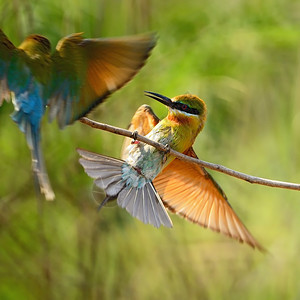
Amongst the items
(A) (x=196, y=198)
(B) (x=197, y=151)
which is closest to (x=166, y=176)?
(A) (x=196, y=198)

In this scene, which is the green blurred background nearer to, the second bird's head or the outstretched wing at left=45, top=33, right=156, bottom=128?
the second bird's head

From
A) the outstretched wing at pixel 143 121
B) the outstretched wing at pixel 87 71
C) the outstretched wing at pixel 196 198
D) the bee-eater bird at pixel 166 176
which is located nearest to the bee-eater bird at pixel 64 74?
the outstretched wing at pixel 87 71

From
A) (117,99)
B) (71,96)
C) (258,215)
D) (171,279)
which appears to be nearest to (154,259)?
(171,279)

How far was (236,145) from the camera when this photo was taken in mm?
2807

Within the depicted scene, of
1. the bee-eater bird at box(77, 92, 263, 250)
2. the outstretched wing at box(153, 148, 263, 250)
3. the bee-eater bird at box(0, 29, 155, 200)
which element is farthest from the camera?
the outstretched wing at box(153, 148, 263, 250)

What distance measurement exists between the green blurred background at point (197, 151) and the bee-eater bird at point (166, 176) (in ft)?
1.04

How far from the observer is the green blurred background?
2.37 m

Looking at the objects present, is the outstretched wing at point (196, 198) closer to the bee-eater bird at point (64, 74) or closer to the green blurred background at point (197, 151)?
the green blurred background at point (197, 151)

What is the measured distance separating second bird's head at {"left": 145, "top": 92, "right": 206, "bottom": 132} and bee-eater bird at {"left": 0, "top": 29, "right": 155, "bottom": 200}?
357mm

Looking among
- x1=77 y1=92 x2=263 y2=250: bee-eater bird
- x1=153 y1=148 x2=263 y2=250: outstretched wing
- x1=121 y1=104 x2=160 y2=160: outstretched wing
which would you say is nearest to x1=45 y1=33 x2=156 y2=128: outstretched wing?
x1=77 y1=92 x2=263 y2=250: bee-eater bird

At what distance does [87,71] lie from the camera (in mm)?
1657

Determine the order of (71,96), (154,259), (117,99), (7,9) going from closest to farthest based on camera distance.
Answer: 1. (71,96)
2. (7,9)
3. (117,99)
4. (154,259)

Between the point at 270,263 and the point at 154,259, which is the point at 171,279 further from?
the point at 270,263

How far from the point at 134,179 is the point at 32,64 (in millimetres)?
442
